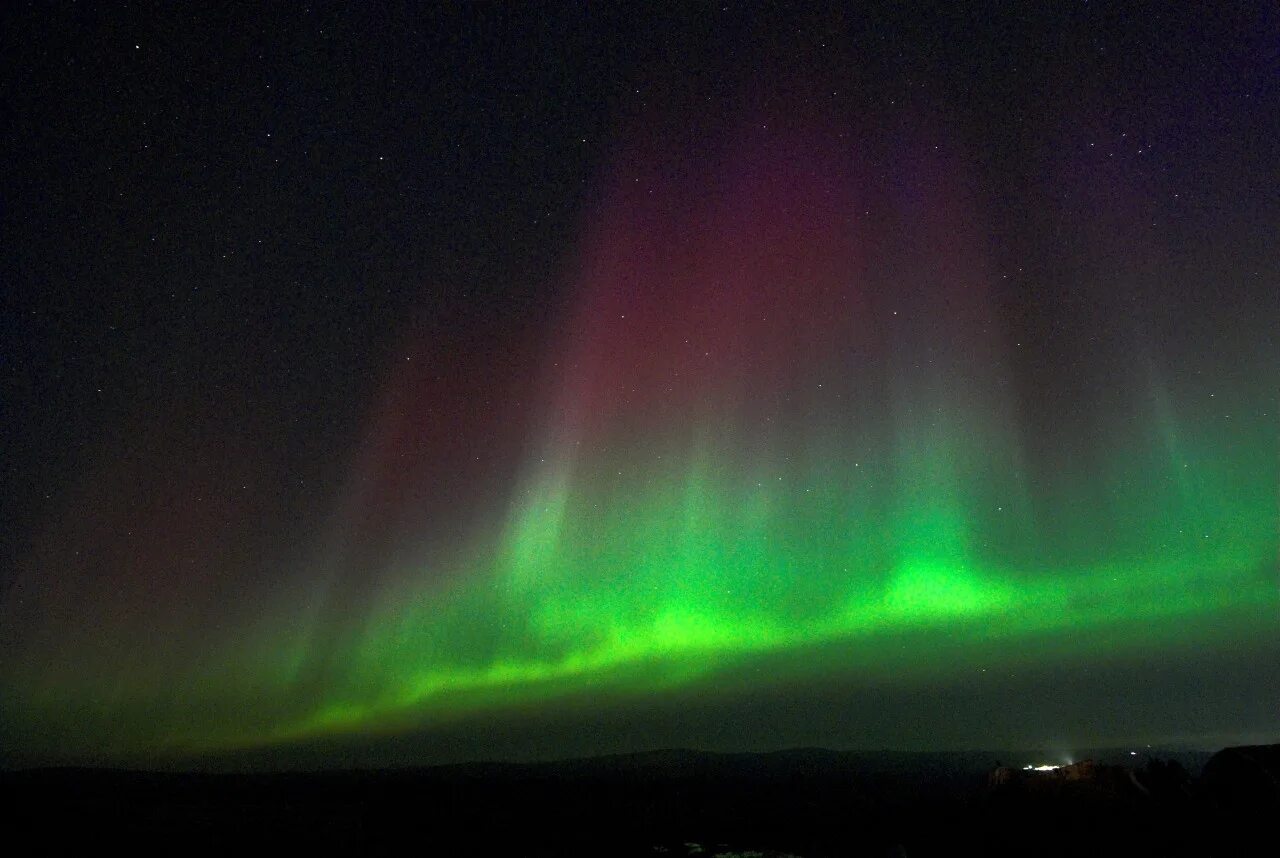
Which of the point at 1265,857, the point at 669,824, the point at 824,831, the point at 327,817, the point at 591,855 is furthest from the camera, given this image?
the point at 327,817

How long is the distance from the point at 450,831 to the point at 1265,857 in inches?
3098

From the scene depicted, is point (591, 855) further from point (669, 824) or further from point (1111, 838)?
point (1111, 838)

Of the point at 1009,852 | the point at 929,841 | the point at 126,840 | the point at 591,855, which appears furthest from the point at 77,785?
the point at 1009,852

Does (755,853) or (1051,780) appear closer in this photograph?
(1051,780)

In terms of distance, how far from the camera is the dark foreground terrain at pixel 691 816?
4438cm

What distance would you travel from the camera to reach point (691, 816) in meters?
100

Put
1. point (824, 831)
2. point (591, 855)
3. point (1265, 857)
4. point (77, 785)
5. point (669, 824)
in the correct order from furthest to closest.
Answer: point (77, 785)
point (669, 824)
point (824, 831)
point (591, 855)
point (1265, 857)

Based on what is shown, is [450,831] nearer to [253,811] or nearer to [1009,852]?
[253,811]

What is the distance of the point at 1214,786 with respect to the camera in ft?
151

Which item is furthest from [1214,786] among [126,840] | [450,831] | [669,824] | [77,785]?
[77,785]

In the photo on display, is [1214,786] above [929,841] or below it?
above

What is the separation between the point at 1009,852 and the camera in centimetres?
4662

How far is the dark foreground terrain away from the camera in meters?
44.4

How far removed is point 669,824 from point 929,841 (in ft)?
128
